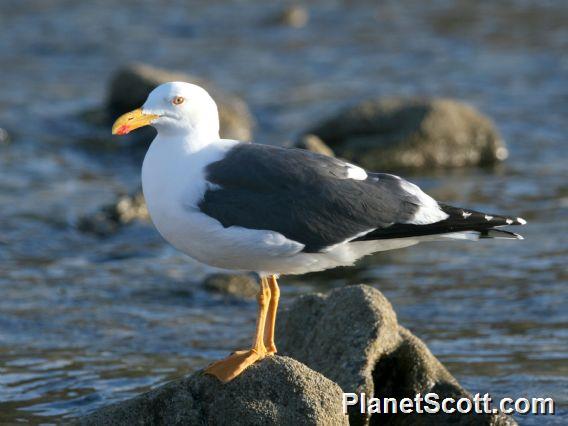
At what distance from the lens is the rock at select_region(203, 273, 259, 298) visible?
9852mm

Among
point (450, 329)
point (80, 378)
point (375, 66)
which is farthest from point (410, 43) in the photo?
point (80, 378)

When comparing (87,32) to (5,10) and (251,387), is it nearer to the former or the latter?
(5,10)

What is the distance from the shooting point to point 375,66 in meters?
18.7

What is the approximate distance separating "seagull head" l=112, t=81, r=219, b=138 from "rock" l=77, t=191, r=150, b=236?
214 inches

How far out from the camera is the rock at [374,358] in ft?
21.7

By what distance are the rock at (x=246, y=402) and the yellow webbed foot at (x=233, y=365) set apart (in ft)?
0.12

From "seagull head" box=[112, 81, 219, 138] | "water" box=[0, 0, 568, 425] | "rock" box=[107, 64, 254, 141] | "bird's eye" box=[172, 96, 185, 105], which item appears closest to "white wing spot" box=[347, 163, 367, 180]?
"seagull head" box=[112, 81, 219, 138]

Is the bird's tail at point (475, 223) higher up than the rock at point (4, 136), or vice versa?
the rock at point (4, 136)

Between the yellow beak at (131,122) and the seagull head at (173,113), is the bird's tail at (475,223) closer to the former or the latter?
the seagull head at (173,113)

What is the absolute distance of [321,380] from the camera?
19.7ft

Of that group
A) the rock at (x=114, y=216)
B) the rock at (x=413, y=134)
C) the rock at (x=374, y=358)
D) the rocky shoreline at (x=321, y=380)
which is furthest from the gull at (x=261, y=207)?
the rock at (x=413, y=134)

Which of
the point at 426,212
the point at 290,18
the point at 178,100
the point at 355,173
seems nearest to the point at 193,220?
the point at 178,100

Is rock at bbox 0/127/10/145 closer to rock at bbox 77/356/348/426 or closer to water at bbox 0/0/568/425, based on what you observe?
water at bbox 0/0/568/425

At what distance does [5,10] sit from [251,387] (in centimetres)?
1687
